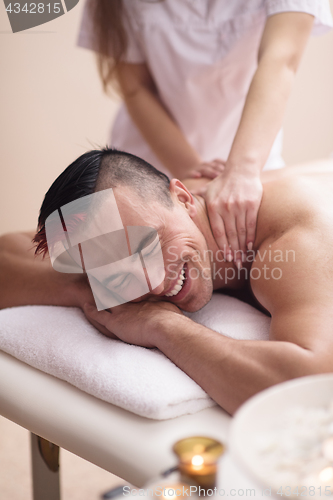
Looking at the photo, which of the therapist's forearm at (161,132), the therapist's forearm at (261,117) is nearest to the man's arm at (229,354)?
the therapist's forearm at (261,117)

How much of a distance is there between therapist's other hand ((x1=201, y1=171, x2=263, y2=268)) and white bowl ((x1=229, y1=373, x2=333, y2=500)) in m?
0.65

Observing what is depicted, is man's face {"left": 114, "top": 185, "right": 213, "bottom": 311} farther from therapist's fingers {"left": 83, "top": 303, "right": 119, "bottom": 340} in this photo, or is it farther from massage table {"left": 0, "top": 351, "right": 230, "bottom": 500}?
massage table {"left": 0, "top": 351, "right": 230, "bottom": 500}

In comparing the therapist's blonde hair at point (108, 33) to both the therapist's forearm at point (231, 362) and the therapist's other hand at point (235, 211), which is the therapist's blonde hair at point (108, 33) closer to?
the therapist's other hand at point (235, 211)

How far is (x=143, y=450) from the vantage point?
72 cm

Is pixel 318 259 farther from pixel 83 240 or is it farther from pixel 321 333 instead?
pixel 83 240

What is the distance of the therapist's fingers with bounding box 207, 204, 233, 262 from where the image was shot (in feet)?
3.87

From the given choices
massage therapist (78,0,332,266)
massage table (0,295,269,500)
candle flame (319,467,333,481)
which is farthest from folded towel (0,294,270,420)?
massage therapist (78,0,332,266)

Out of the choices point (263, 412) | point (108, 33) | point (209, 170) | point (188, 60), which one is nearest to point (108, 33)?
point (108, 33)

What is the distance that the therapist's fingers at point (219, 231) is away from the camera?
1.18 meters

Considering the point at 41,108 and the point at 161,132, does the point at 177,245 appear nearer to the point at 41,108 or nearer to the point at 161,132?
the point at 161,132

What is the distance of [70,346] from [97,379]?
15 cm

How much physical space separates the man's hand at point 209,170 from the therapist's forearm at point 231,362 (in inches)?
24.5

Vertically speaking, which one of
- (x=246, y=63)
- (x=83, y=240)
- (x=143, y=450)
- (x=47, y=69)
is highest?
(x=47, y=69)

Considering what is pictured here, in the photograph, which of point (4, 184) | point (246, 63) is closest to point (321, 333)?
point (246, 63)
